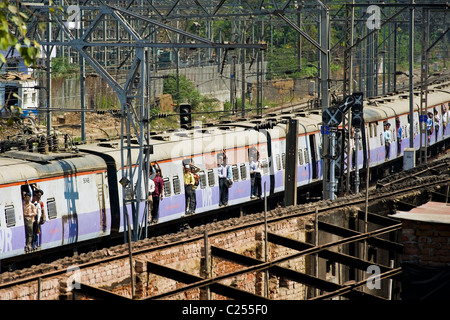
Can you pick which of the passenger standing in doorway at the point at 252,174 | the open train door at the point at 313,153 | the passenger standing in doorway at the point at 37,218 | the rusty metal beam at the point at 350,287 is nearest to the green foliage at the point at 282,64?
the open train door at the point at 313,153

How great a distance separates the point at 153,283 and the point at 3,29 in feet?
19.0

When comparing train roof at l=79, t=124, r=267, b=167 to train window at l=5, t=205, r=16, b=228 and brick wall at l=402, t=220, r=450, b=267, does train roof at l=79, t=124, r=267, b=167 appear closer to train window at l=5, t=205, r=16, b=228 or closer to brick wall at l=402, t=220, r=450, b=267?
train window at l=5, t=205, r=16, b=228

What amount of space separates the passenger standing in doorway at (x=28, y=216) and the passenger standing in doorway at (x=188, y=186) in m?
6.23

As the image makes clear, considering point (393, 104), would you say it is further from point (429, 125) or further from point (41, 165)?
point (41, 165)

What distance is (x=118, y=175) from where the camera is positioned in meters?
21.8

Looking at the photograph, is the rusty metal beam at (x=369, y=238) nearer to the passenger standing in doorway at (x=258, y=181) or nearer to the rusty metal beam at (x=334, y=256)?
the rusty metal beam at (x=334, y=256)

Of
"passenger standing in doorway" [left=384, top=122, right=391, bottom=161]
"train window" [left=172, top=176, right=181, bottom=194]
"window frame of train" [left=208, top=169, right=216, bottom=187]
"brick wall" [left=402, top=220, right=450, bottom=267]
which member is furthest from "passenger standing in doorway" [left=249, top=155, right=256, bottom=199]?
"brick wall" [left=402, top=220, right=450, bottom=267]

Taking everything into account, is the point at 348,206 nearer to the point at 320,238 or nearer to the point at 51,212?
the point at 320,238

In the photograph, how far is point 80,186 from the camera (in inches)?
807

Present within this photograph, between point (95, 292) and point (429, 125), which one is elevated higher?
point (429, 125)

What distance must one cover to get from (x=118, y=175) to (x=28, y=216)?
354cm

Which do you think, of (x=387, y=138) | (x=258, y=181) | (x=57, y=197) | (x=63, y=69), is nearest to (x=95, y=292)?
(x=57, y=197)

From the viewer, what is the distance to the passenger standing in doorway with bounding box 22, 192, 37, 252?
61.6 feet

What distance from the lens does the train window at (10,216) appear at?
18.3 metres
